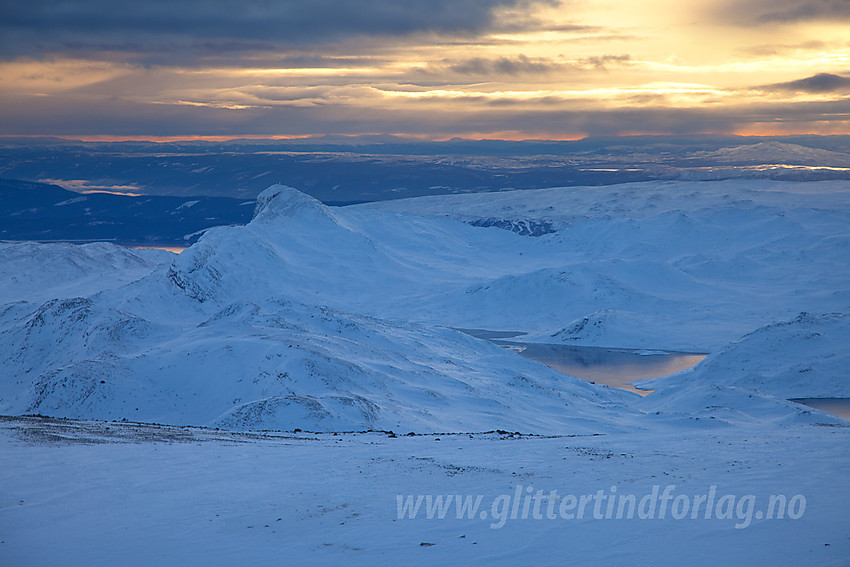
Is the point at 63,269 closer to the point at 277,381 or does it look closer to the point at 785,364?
the point at 277,381

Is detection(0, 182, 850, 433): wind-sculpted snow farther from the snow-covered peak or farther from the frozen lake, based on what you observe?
the frozen lake

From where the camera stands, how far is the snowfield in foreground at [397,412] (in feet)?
39.3

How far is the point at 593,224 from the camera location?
132875 millimetres

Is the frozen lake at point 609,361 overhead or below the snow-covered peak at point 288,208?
below

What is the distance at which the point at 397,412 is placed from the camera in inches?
1299

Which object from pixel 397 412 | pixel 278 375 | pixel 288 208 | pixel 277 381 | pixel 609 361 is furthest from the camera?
pixel 288 208

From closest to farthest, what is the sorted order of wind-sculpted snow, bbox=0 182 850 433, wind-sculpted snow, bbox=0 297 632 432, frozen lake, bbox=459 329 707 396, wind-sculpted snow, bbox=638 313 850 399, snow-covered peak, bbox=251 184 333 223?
wind-sculpted snow, bbox=0 297 632 432
wind-sculpted snow, bbox=0 182 850 433
wind-sculpted snow, bbox=638 313 850 399
frozen lake, bbox=459 329 707 396
snow-covered peak, bbox=251 184 333 223

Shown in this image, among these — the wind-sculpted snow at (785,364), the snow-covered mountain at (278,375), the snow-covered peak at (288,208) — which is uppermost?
the snow-covered peak at (288,208)

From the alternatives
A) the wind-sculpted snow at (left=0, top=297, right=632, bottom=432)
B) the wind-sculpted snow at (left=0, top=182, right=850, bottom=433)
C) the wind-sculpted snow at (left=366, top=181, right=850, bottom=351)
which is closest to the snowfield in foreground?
the wind-sculpted snow at (left=0, top=297, right=632, bottom=432)

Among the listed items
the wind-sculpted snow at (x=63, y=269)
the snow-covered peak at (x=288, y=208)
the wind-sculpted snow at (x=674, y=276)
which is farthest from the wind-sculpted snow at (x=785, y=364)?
the wind-sculpted snow at (x=63, y=269)

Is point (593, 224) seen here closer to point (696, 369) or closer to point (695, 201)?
point (695, 201)

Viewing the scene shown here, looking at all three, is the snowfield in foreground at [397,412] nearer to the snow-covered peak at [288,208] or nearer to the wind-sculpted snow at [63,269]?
the wind-sculpted snow at [63,269]

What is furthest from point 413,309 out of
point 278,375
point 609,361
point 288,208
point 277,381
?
point 277,381

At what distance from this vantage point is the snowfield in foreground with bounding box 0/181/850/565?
471 inches
